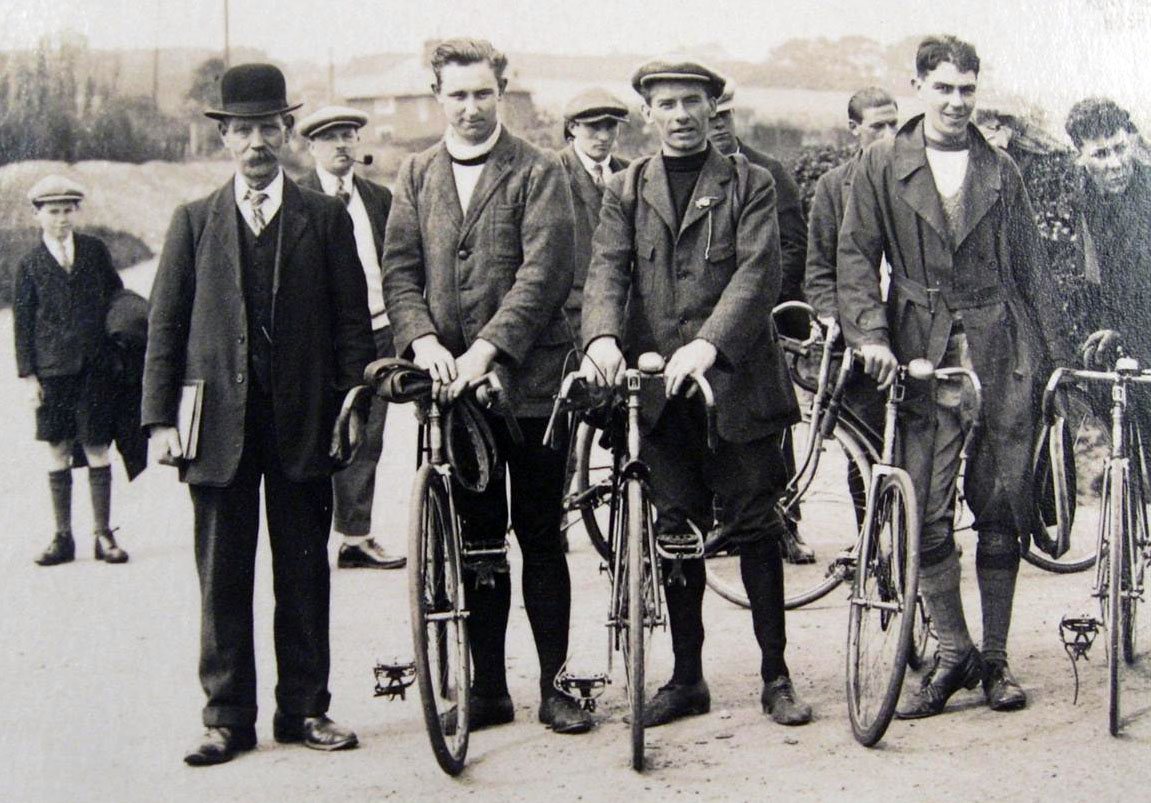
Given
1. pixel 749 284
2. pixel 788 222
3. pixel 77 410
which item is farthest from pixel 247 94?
pixel 788 222

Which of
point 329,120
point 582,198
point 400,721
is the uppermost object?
point 329,120

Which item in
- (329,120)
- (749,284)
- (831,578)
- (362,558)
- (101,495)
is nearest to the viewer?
(749,284)

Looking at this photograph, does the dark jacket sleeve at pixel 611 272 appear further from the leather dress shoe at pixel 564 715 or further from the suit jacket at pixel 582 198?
the suit jacket at pixel 582 198

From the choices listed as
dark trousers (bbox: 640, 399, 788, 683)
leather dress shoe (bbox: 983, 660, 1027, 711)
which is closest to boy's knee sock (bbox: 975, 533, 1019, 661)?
leather dress shoe (bbox: 983, 660, 1027, 711)

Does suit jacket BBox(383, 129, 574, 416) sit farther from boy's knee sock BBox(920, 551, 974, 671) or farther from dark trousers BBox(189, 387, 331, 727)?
boy's knee sock BBox(920, 551, 974, 671)

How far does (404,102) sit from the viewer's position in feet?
17.6

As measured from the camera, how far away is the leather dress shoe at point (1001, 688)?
4.64 m

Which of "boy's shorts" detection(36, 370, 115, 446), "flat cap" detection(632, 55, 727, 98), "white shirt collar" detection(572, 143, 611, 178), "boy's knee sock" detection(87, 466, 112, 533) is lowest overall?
"boy's knee sock" detection(87, 466, 112, 533)

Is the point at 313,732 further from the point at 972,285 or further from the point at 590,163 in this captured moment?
the point at 590,163

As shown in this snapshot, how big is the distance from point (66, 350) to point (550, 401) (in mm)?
1668

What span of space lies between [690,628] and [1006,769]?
100 cm

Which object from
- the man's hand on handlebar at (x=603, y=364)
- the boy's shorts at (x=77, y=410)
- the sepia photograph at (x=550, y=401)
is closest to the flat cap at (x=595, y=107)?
the sepia photograph at (x=550, y=401)

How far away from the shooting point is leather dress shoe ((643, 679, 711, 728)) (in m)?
4.57

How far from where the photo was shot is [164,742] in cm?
443
